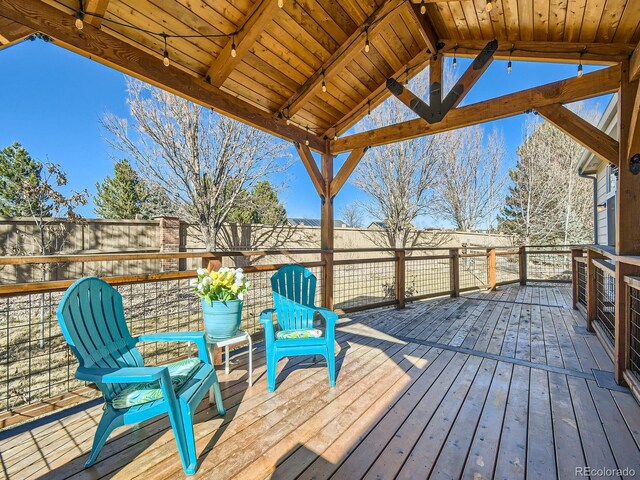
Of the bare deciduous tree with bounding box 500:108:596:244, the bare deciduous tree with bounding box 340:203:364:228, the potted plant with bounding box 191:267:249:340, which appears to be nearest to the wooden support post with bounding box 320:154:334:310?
the potted plant with bounding box 191:267:249:340

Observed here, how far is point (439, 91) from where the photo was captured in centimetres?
321

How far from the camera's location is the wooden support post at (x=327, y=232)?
404 centimetres

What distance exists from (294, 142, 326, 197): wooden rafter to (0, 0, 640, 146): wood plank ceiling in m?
0.44

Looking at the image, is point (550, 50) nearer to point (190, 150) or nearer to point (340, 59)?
point (340, 59)

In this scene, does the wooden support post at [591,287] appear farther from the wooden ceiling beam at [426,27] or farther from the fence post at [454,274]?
the wooden ceiling beam at [426,27]

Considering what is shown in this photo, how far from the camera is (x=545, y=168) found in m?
11.0

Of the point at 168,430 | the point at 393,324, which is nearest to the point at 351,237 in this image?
the point at 393,324

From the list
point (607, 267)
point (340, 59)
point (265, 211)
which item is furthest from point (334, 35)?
point (265, 211)

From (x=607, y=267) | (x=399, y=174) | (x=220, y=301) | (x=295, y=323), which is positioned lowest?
(x=295, y=323)

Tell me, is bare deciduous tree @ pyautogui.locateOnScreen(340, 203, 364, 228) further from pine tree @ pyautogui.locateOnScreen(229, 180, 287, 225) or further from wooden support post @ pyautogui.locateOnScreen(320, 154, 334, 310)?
wooden support post @ pyautogui.locateOnScreen(320, 154, 334, 310)

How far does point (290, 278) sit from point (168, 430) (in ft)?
4.95

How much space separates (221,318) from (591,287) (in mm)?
4214

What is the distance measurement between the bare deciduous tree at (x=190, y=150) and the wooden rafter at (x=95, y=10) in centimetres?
488

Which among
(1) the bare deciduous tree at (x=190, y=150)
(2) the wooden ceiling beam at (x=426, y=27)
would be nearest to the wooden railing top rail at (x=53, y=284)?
(2) the wooden ceiling beam at (x=426, y=27)
